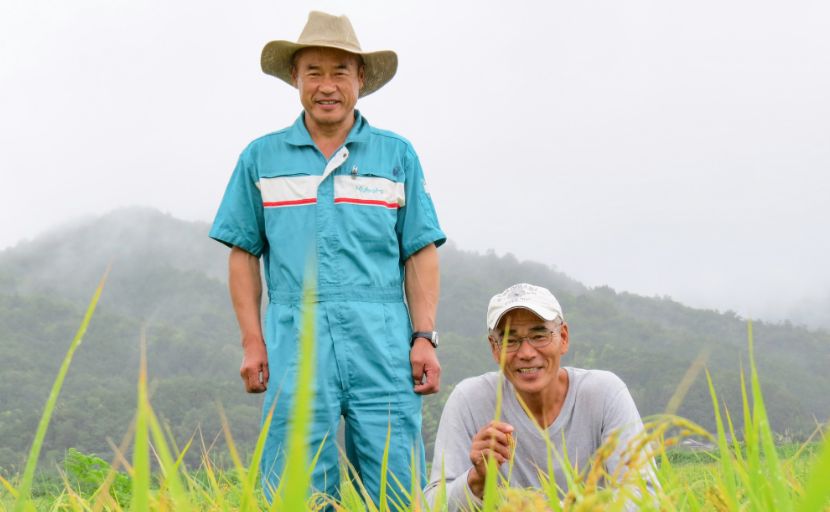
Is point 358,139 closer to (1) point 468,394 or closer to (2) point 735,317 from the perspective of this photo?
(1) point 468,394

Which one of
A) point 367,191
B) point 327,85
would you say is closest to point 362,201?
point 367,191

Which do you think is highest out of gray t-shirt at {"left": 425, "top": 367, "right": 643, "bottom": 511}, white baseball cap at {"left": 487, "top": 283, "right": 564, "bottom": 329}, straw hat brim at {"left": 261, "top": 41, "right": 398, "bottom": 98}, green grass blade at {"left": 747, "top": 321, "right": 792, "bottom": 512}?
straw hat brim at {"left": 261, "top": 41, "right": 398, "bottom": 98}

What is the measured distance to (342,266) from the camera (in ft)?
9.64

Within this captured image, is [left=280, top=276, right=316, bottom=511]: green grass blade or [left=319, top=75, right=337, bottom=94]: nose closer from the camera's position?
[left=280, top=276, right=316, bottom=511]: green grass blade

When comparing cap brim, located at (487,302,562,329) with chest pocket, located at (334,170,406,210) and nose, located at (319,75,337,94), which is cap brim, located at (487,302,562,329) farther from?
nose, located at (319,75,337,94)

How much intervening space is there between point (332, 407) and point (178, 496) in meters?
2.29

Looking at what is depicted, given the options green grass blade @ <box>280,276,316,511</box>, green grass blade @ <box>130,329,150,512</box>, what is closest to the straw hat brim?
green grass blade @ <box>130,329,150,512</box>

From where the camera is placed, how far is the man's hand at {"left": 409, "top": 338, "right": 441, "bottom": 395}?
300cm

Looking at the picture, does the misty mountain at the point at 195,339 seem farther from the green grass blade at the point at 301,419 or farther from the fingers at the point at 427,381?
the green grass blade at the point at 301,419

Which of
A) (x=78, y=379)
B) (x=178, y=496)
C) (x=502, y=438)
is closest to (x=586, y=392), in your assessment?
(x=502, y=438)

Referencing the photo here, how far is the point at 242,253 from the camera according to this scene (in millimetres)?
3104

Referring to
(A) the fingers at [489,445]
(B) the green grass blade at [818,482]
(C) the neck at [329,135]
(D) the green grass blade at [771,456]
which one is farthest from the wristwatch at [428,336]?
(B) the green grass blade at [818,482]

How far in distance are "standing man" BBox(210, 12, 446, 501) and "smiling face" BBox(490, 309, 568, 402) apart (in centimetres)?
51

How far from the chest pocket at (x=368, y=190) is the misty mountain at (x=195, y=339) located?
56123 mm
